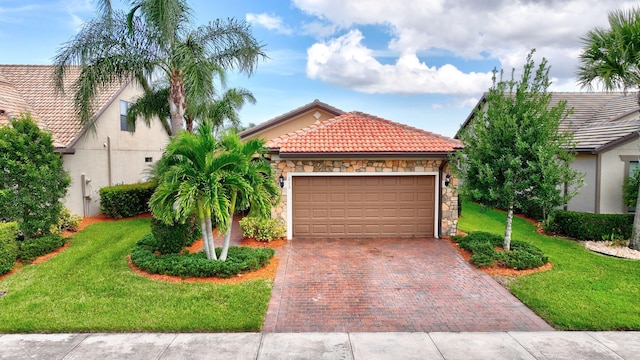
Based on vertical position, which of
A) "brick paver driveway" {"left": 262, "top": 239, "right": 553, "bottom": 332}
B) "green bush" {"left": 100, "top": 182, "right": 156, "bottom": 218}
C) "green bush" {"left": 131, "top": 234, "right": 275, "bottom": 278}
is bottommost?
"brick paver driveway" {"left": 262, "top": 239, "right": 553, "bottom": 332}

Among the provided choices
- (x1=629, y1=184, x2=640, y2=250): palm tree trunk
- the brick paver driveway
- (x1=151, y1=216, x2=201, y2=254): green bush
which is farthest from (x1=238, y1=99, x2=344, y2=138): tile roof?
(x1=629, y1=184, x2=640, y2=250): palm tree trunk

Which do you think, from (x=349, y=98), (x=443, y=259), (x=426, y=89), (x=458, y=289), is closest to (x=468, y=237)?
(x=443, y=259)

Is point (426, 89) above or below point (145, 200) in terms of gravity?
above

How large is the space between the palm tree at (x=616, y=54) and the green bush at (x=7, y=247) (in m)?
16.6

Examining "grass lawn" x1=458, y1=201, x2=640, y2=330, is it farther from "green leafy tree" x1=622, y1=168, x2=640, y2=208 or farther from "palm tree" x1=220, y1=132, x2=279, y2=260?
"palm tree" x1=220, y1=132, x2=279, y2=260

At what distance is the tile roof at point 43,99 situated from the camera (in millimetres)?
14438

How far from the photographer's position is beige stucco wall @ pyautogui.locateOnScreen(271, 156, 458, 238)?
12.5 m

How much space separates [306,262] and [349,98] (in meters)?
14.0

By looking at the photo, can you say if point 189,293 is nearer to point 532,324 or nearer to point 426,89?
point 532,324

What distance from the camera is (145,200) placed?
53.5 feet

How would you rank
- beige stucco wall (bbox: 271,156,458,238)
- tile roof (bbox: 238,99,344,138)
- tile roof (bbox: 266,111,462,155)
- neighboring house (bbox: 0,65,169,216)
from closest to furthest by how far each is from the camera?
1. tile roof (bbox: 266,111,462,155)
2. beige stucco wall (bbox: 271,156,458,238)
3. neighboring house (bbox: 0,65,169,216)
4. tile roof (bbox: 238,99,344,138)

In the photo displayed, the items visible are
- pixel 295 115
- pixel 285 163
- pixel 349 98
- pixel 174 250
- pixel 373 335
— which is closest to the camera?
pixel 373 335

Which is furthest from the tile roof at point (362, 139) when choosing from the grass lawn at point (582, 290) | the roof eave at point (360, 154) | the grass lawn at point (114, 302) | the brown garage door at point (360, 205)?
the grass lawn at point (114, 302)

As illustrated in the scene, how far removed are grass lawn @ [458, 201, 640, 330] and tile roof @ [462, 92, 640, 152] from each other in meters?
3.22
